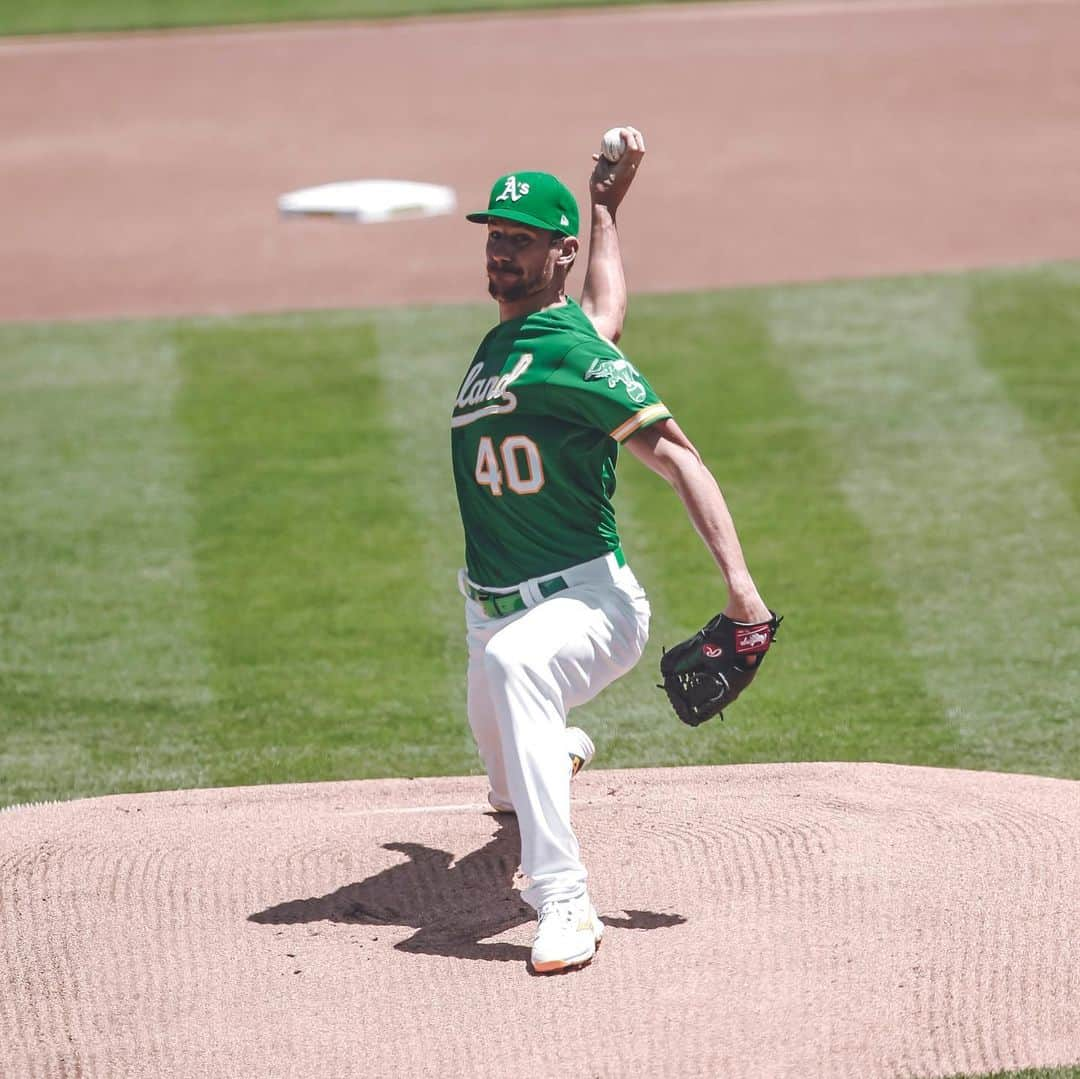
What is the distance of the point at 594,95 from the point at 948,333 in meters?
6.14

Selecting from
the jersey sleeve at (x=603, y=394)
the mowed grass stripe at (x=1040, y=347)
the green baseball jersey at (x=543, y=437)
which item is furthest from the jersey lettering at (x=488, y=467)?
the mowed grass stripe at (x=1040, y=347)

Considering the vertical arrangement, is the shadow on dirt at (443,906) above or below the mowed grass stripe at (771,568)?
above

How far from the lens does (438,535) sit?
925 cm

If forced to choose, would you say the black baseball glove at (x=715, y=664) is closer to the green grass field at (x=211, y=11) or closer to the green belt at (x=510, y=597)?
the green belt at (x=510, y=597)

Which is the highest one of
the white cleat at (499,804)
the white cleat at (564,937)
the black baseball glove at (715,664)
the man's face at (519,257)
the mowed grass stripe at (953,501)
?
the man's face at (519,257)

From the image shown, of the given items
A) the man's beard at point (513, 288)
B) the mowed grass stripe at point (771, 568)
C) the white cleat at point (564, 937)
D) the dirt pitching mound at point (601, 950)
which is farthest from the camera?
the mowed grass stripe at point (771, 568)

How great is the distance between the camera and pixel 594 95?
16.6m

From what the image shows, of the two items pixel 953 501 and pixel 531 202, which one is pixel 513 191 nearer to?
pixel 531 202

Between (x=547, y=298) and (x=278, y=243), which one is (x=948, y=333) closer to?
(x=278, y=243)

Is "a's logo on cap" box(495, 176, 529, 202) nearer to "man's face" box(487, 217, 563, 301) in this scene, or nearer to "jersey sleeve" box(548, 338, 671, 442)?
"man's face" box(487, 217, 563, 301)

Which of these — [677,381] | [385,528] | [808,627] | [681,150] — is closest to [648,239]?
[681,150]

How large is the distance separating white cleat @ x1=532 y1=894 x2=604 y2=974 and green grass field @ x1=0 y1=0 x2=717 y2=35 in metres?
16.4

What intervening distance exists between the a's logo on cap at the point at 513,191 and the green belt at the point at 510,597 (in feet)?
3.27

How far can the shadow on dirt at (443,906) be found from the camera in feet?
16.3
